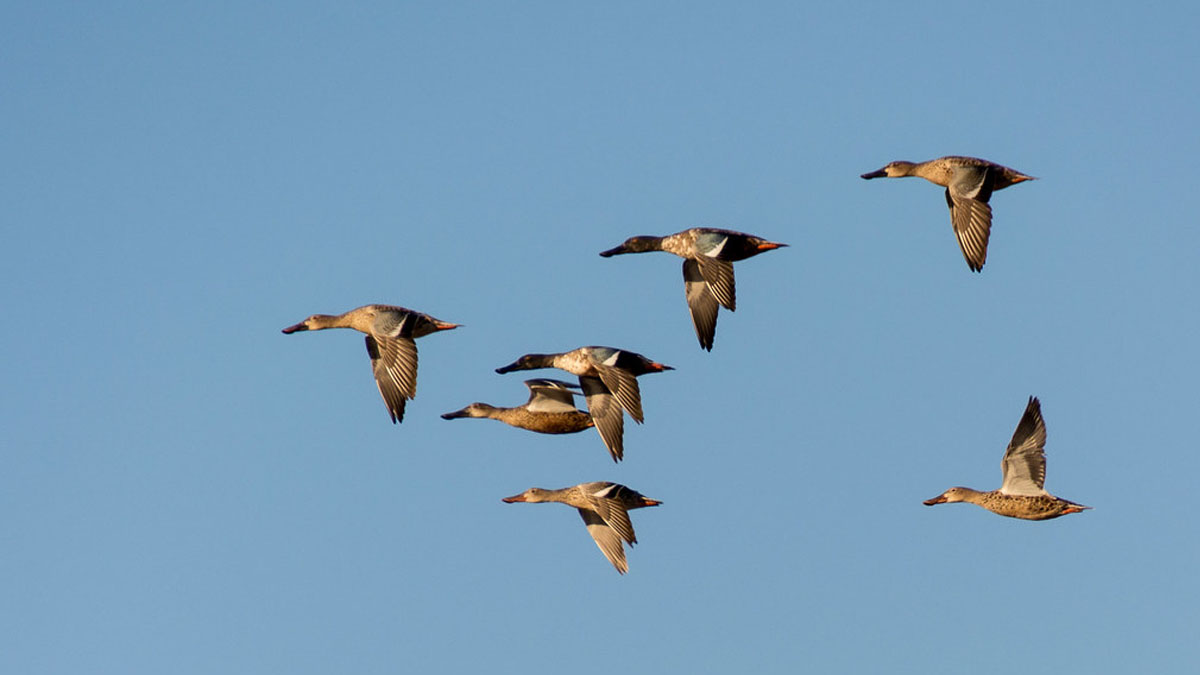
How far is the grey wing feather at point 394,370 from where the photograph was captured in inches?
1069

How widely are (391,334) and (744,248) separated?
5.02 m

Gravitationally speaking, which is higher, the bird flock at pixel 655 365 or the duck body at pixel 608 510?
the bird flock at pixel 655 365

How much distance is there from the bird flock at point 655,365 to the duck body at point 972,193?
0.5 inches

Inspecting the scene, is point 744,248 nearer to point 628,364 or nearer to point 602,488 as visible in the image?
point 628,364

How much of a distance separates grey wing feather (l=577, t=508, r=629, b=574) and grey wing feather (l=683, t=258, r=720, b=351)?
Result: 3358mm

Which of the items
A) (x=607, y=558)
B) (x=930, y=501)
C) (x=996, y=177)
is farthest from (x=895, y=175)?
(x=607, y=558)

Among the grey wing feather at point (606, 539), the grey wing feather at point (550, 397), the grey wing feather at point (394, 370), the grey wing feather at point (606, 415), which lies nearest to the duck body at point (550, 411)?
the grey wing feather at point (550, 397)

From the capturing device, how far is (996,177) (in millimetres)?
27109

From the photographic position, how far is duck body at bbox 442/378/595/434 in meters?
28.4

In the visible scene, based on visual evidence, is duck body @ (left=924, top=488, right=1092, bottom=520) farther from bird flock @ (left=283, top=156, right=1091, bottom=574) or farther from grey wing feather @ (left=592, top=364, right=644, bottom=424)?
grey wing feather @ (left=592, top=364, right=644, bottom=424)

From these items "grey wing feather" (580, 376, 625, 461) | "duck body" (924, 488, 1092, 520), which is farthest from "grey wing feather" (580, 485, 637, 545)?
"duck body" (924, 488, 1092, 520)

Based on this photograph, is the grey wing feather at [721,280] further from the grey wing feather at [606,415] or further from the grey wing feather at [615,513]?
the grey wing feather at [615,513]

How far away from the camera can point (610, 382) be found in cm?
2691

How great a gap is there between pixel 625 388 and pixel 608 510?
306 centimetres
